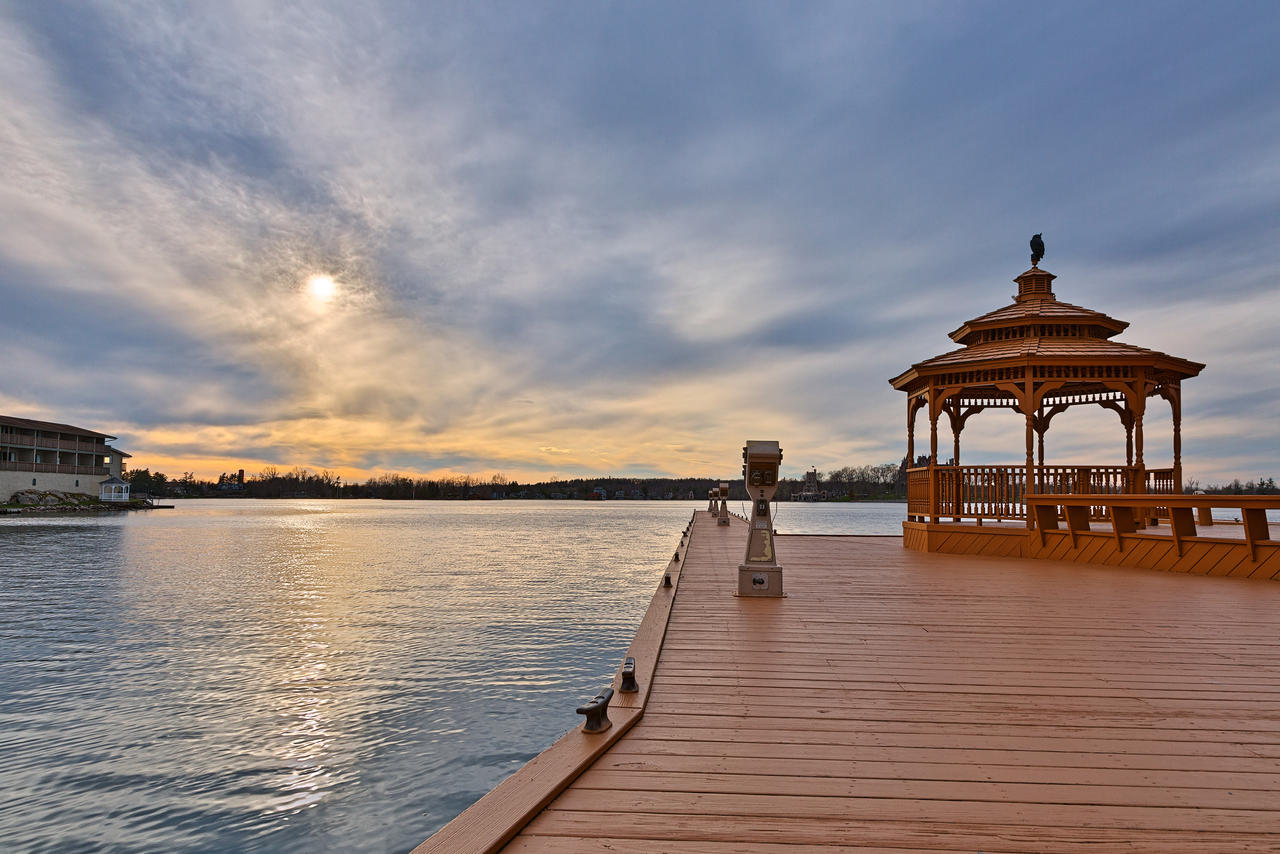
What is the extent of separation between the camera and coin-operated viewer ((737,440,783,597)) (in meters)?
6.73

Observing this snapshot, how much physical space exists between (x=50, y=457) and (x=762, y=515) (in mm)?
82983

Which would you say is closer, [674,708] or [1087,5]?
[674,708]

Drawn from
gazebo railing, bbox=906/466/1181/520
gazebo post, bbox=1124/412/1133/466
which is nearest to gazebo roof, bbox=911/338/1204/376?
gazebo post, bbox=1124/412/1133/466

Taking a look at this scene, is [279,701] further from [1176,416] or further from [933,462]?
[1176,416]

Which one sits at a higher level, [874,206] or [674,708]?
[874,206]

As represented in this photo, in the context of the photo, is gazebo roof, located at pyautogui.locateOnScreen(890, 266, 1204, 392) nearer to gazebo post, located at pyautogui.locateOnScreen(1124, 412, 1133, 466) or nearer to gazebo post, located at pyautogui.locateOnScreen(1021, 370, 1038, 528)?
gazebo post, located at pyautogui.locateOnScreen(1021, 370, 1038, 528)

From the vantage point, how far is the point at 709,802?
228cm

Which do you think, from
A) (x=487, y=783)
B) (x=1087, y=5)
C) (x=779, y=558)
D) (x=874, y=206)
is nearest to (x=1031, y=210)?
(x=874, y=206)

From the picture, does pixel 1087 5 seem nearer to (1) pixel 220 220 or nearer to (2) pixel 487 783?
(2) pixel 487 783

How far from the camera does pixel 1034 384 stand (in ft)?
36.4

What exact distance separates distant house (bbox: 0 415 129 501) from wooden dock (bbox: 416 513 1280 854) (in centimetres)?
7656

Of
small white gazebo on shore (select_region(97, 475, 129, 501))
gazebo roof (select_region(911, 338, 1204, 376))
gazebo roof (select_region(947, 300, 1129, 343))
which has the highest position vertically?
gazebo roof (select_region(947, 300, 1129, 343))

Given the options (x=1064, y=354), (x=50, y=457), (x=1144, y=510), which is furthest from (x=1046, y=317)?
(x=50, y=457)

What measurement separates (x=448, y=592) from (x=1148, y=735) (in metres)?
13.5
